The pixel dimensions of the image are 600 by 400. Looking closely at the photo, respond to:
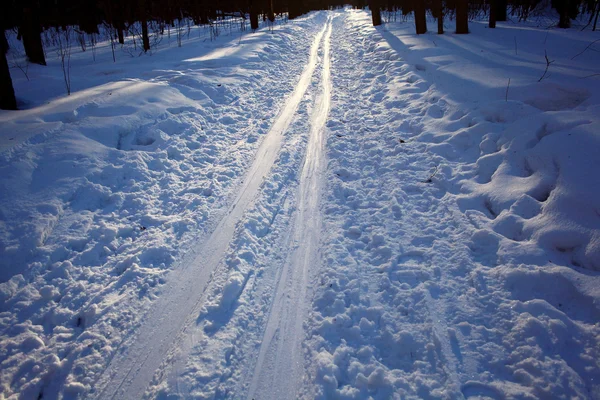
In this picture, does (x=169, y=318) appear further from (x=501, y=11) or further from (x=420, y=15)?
(x=501, y=11)

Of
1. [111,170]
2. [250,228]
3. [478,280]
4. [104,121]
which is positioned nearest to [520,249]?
[478,280]

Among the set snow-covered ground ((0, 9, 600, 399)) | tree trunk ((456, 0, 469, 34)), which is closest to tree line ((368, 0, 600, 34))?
tree trunk ((456, 0, 469, 34))

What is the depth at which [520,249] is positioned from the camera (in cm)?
256

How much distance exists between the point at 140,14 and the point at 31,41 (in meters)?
4.12

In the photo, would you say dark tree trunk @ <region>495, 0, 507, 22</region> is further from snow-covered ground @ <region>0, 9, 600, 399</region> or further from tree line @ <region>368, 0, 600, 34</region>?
snow-covered ground @ <region>0, 9, 600, 399</region>

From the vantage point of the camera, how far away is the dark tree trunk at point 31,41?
7.95 meters

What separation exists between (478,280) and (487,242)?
509 mm

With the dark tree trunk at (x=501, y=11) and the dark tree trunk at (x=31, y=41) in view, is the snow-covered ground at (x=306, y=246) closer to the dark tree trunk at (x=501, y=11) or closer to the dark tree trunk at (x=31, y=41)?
the dark tree trunk at (x=31, y=41)

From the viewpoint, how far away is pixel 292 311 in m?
2.37

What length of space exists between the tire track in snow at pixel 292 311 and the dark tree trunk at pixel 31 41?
8.73 metres

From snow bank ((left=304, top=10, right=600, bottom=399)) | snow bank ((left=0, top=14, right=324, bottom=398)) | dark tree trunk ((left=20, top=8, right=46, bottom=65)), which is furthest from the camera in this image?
dark tree trunk ((left=20, top=8, right=46, bottom=65))

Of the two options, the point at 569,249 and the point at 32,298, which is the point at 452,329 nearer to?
the point at 569,249

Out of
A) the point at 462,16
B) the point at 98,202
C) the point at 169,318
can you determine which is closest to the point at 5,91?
the point at 98,202

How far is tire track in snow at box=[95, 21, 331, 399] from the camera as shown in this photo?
1960 mm
